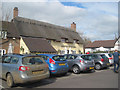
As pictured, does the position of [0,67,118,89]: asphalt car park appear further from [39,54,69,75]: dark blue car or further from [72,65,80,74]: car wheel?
[72,65,80,74]: car wheel

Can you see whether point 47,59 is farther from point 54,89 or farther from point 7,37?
point 7,37

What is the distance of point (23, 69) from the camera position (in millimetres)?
6504

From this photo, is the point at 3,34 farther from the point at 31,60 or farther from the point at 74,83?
the point at 74,83

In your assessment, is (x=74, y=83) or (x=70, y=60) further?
(x=70, y=60)

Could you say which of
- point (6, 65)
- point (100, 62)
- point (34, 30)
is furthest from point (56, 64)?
point (34, 30)

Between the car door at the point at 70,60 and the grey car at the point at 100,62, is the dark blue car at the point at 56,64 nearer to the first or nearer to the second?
the car door at the point at 70,60

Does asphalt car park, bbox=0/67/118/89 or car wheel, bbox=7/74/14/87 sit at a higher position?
car wheel, bbox=7/74/14/87

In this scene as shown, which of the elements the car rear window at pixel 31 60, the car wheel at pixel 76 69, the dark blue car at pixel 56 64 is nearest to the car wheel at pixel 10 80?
the car rear window at pixel 31 60

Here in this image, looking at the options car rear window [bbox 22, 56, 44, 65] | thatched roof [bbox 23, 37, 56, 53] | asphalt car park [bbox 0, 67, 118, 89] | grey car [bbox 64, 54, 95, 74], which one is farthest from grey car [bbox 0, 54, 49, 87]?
thatched roof [bbox 23, 37, 56, 53]

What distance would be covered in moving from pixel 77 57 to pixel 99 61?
3293mm

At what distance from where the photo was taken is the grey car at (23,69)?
21.3 ft

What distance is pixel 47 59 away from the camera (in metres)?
9.23

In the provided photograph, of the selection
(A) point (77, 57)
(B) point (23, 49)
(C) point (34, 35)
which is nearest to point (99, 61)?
(A) point (77, 57)

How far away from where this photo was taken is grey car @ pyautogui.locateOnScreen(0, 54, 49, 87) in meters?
6.50
